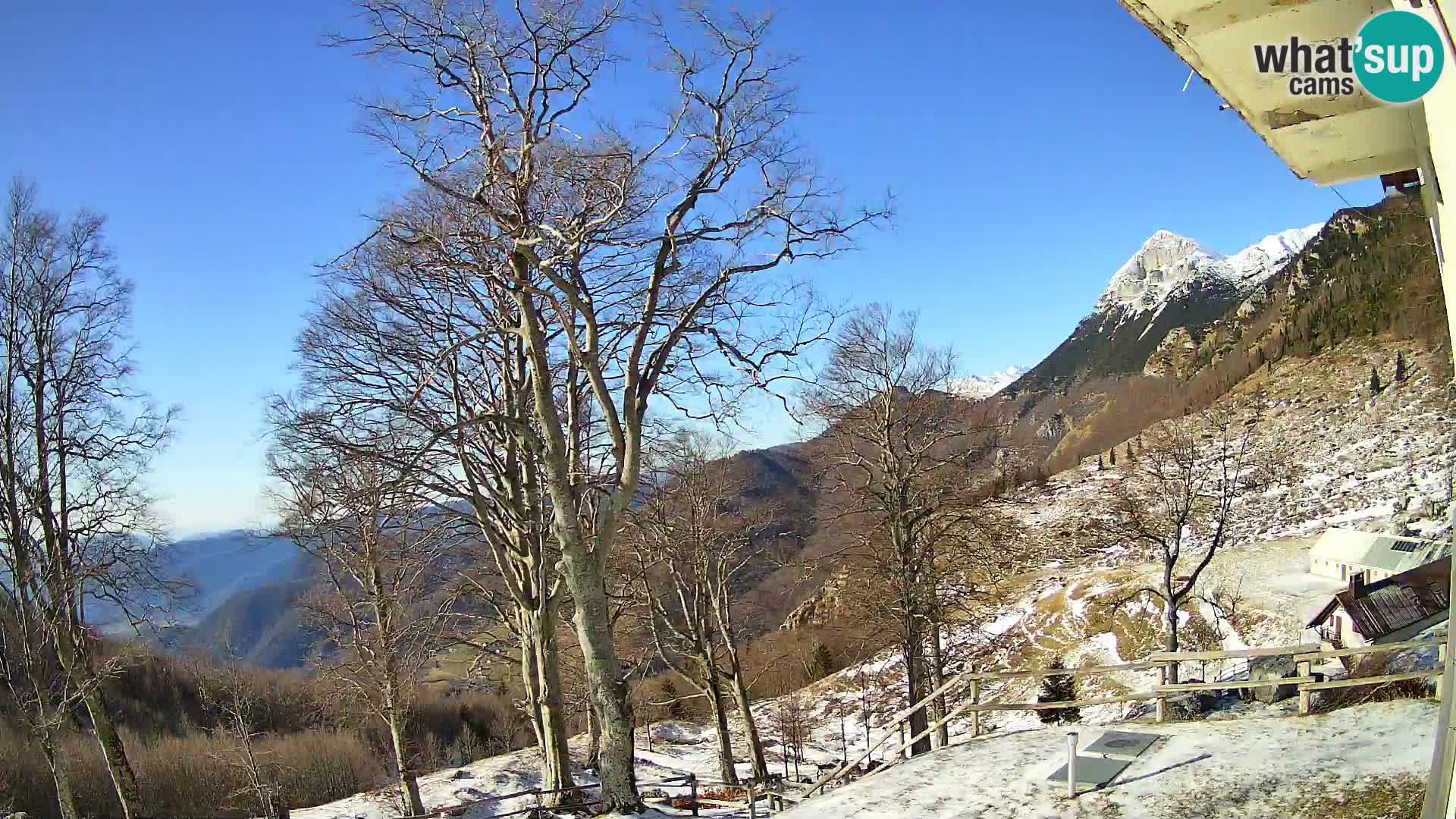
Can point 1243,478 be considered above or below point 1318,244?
below

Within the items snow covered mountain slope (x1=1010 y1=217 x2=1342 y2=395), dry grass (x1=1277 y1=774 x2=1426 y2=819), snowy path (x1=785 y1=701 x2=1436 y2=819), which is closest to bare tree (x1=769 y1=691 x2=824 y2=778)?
snowy path (x1=785 y1=701 x2=1436 y2=819)

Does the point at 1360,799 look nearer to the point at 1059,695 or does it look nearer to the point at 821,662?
the point at 1059,695

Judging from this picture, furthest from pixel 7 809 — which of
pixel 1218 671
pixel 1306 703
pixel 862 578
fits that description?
pixel 1218 671

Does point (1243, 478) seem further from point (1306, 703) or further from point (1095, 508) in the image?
point (1306, 703)

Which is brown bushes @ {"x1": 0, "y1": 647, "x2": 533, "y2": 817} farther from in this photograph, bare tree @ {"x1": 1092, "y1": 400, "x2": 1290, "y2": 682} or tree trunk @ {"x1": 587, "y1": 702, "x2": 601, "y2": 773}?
bare tree @ {"x1": 1092, "y1": 400, "x2": 1290, "y2": 682}

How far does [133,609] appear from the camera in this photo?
46.0 feet

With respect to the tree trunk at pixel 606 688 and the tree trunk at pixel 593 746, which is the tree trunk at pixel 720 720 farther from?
the tree trunk at pixel 606 688

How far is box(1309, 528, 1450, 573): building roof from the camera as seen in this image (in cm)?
2380

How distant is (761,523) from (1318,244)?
116053mm

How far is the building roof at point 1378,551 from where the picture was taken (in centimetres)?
2380

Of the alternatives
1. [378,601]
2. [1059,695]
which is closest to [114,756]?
[378,601]

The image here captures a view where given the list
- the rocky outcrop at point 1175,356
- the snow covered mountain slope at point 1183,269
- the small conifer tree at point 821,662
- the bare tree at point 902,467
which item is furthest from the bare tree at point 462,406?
the snow covered mountain slope at point 1183,269

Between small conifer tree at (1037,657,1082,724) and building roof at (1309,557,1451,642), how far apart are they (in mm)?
6817

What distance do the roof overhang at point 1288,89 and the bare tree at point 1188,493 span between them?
35.2 ft
